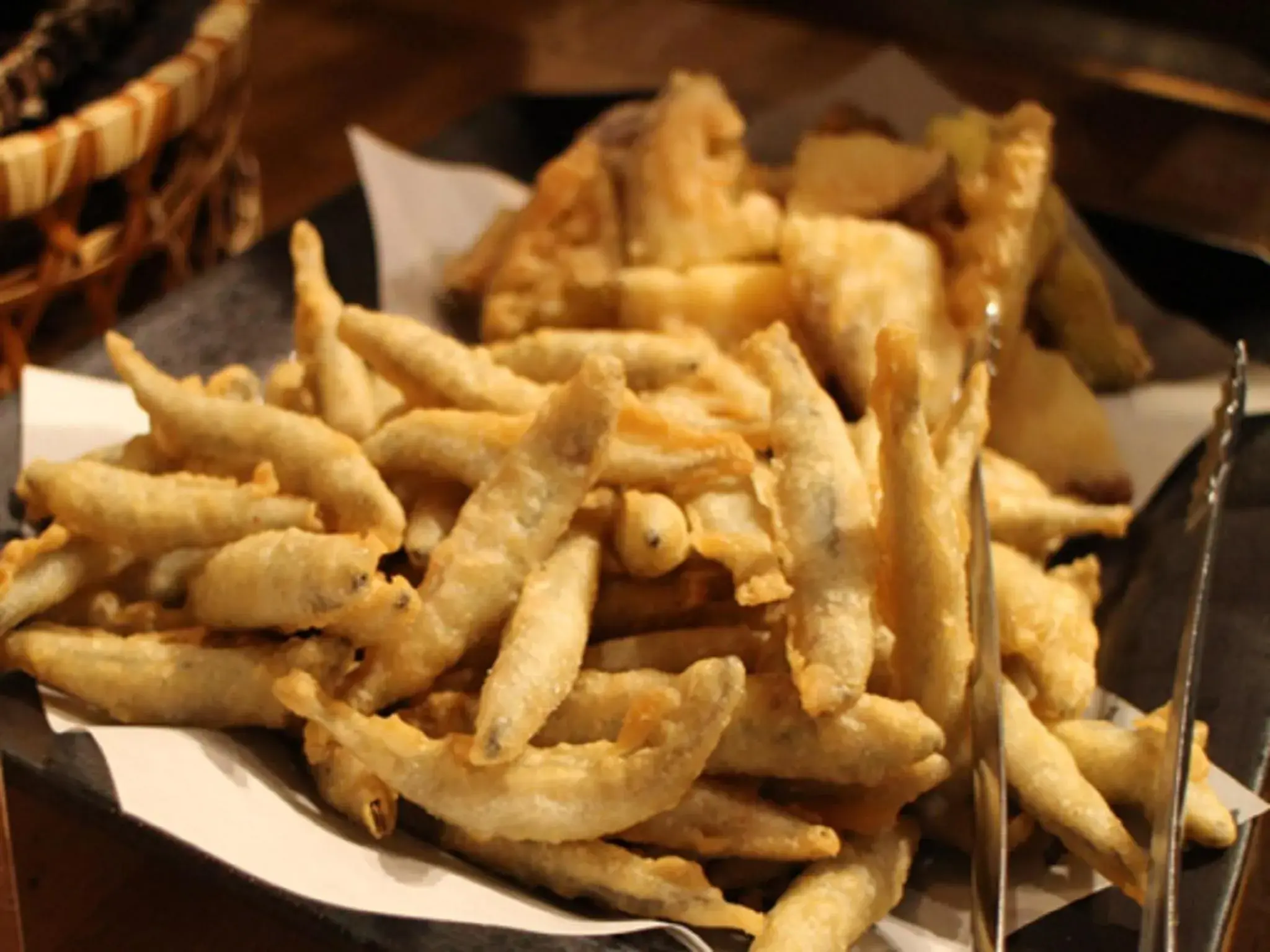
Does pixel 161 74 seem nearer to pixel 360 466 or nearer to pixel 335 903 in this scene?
pixel 360 466

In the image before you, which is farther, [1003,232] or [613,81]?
[613,81]

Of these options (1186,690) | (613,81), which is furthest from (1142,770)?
(613,81)

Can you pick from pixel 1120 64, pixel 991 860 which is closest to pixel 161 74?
pixel 991 860

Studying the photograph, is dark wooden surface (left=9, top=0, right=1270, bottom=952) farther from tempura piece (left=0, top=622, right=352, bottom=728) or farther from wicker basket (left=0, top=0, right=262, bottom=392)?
tempura piece (left=0, top=622, right=352, bottom=728)

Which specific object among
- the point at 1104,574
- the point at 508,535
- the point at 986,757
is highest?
the point at 508,535

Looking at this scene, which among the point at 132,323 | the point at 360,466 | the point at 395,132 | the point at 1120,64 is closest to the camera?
the point at 360,466

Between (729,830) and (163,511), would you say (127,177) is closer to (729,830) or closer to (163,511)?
(163,511)

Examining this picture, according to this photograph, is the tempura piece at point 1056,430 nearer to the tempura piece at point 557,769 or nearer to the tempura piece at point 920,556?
the tempura piece at point 920,556

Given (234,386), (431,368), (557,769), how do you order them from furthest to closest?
(234,386)
(431,368)
(557,769)
